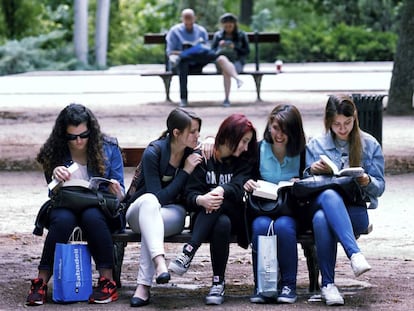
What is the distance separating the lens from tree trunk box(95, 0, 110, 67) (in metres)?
34.4

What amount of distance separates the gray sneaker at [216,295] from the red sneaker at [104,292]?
1.81 ft

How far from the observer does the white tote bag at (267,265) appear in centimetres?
678

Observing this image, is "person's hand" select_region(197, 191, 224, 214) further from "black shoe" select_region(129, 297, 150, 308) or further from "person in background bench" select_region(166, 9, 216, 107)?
"person in background bench" select_region(166, 9, 216, 107)

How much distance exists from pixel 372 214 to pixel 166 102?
10.8m

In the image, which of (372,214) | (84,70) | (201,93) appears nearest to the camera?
(372,214)

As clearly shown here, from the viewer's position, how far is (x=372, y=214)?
1041 cm

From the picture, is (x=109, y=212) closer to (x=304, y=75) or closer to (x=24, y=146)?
(x=24, y=146)

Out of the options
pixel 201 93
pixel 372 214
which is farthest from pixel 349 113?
pixel 201 93

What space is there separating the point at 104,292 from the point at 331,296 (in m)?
1.30

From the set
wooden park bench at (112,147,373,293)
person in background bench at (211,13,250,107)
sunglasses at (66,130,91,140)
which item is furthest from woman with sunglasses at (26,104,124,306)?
person in background bench at (211,13,250,107)

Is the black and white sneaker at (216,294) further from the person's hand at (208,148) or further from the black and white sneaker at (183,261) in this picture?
the person's hand at (208,148)

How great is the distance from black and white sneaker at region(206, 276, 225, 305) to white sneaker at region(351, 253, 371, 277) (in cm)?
77

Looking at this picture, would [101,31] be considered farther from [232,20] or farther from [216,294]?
[216,294]

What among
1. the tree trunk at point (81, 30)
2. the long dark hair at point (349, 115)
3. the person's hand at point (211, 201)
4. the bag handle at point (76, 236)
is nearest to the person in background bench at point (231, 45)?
the long dark hair at point (349, 115)
